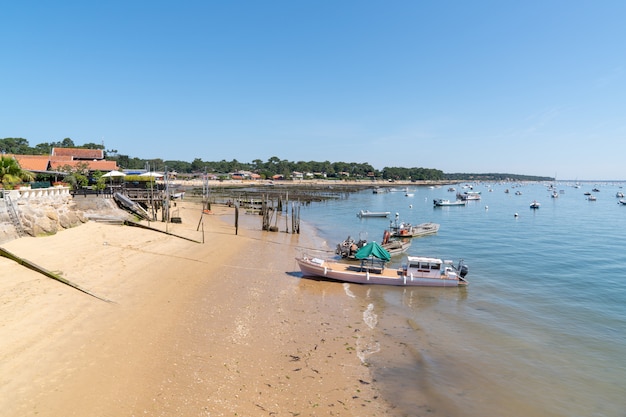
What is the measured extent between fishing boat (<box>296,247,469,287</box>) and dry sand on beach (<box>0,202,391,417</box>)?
970mm

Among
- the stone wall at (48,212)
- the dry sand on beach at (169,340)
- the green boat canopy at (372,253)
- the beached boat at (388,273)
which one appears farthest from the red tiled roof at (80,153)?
the green boat canopy at (372,253)

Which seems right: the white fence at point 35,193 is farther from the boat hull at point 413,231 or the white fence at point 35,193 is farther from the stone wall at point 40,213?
Result: the boat hull at point 413,231

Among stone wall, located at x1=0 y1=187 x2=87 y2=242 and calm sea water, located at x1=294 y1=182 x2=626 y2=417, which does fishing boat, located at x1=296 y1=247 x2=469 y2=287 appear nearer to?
calm sea water, located at x1=294 y1=182 x2=626 y2=417

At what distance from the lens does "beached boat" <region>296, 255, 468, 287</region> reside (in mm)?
23547

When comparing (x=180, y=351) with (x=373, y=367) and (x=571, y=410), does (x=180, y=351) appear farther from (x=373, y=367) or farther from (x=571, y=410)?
(x=571, y=410)

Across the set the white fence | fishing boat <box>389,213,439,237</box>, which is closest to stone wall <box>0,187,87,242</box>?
the white fence

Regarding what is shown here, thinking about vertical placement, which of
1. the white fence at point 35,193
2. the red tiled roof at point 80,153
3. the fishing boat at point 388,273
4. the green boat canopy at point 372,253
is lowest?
the fishing boat at point 388,273

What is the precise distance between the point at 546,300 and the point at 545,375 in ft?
33.6

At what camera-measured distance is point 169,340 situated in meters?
13.0

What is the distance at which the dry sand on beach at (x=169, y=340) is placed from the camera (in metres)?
9.73

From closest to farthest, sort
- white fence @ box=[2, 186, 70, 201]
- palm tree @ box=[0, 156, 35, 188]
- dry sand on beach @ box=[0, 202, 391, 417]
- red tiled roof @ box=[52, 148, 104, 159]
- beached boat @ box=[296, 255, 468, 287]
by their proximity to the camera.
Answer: dry sand on beach @ box=[0, 202, 391, 417] < white fence @ box=[2, 186, 70, 201] < beached boat @ box=[296, 255, 468, 287] < palm tree @ box=[0, 156, 35, 188] < red tiled roof @ box=[52, 148, 104, 159]

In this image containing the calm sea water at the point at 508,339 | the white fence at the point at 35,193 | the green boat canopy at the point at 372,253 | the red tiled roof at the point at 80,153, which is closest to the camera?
the calm sea water at the point at 508,339

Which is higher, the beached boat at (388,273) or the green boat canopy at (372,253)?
the green boat canopy at (372,253)

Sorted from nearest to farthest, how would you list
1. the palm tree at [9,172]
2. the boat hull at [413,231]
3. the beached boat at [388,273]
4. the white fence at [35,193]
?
the white fence at [35,193]
the beached boat at [388,273]
the palm tree at [9,172]
the boat hull at [413,231]
